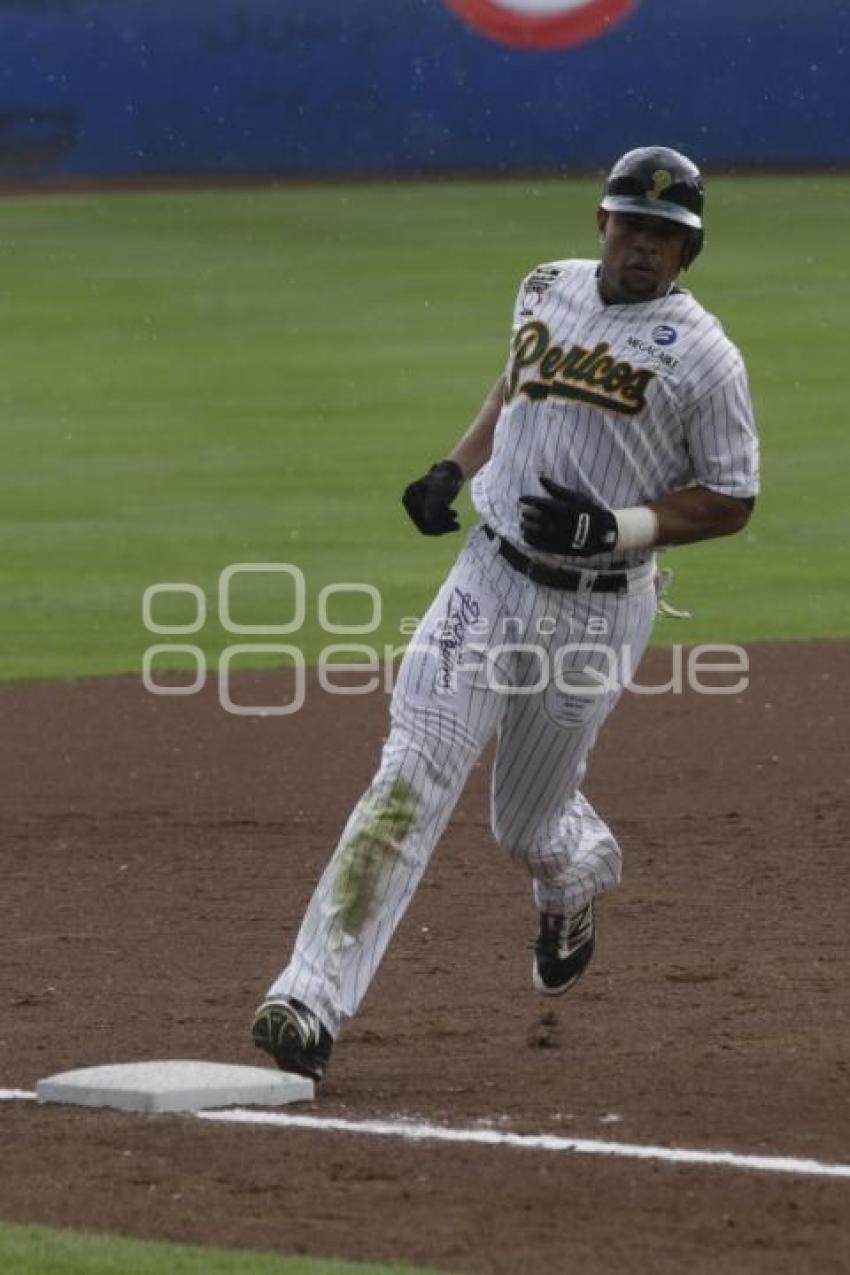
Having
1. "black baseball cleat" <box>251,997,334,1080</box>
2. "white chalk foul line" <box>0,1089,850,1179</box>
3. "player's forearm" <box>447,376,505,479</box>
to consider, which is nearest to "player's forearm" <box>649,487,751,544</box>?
"player's forearm" <box>447,376,505,479</box>

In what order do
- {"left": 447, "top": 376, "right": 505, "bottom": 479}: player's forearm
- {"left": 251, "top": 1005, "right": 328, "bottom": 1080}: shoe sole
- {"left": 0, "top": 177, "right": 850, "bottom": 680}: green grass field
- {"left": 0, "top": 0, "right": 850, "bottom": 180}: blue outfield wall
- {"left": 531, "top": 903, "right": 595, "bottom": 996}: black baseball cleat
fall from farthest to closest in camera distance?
{"left": 0, "top": 0, "right": 850, "bottom": 180}: blue outfield wall → {"left": 0, "top": 177, "right": 850, "bottom": 680}: green grass field → {"left": 531, "top": 903, "right": 595, "bottom": 996}: black baseball cleat → {"left": 447, "top": 376, "right": 505, "bottom": 479}: player's forearm → {"left": 251, "top": 1005, "right": 328, "bottom": 1080}: shoe sole

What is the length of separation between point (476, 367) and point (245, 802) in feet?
40.3

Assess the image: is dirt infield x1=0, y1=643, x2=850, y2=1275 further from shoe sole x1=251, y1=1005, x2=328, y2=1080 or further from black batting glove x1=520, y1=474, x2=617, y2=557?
black batting glove x1=520, y1=474, x2=617, y2=557

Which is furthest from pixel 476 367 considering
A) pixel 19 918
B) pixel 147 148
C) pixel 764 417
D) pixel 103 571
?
pixel 19 918

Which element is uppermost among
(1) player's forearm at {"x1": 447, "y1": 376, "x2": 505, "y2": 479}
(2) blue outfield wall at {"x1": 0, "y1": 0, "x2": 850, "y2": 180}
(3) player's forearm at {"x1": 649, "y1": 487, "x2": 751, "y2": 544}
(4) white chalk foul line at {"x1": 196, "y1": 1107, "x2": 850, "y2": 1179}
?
(2) blue outfield wall at {"x1": 0, "y1": 0, "x2": 850, "y2": 180}

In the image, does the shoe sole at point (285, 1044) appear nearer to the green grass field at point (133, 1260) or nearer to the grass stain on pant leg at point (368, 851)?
the grass stain on pant leg at point (368, 851)

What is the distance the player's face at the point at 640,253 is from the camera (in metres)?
6.10

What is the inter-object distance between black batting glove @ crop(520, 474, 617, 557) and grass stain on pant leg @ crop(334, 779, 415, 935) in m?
0.62

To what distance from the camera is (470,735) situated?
235 inches

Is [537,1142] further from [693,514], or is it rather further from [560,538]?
[693,514]

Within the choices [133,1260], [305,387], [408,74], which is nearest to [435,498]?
[133,1260]

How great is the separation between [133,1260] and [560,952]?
7.61 ft

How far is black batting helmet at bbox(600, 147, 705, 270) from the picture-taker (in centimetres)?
605

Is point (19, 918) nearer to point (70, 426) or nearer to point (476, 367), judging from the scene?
point (70, 426)
